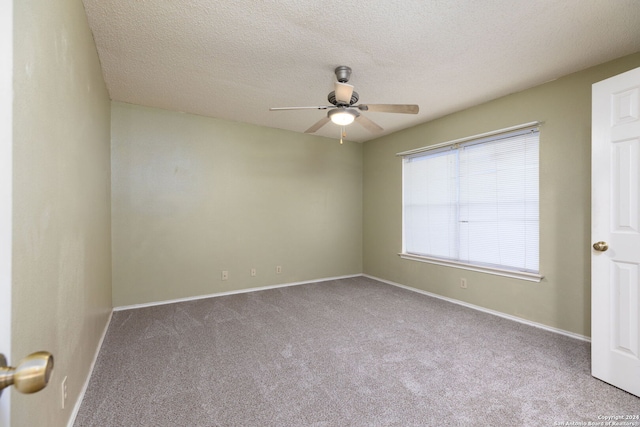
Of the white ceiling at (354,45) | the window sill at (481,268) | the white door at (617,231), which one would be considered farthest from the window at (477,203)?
the white door at (617,231)

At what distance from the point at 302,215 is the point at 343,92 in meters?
2.70

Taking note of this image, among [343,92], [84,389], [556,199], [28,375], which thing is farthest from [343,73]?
[84,389]

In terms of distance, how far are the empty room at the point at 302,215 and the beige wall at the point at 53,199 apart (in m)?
0.02

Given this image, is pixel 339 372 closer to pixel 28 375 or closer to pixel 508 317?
pixel 28 375

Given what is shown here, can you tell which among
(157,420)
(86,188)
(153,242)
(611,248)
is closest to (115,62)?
(86,188)

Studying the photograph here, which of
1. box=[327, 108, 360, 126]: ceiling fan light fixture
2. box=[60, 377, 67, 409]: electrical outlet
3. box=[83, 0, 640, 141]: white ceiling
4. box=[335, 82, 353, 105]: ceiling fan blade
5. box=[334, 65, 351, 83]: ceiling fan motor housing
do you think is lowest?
box=[60, 377, 67, 409]: electrical outlet

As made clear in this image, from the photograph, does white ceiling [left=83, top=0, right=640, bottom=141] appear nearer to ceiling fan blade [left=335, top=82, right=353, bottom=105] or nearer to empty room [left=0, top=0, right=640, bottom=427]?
empty room [left=0, top=0, right=640, bottom=427]

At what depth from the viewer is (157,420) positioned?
1.61 meters

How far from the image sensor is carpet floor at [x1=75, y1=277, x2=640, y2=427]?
5.44ft

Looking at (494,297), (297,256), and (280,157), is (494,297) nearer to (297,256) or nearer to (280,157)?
(297,256)

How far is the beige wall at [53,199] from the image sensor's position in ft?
3.06

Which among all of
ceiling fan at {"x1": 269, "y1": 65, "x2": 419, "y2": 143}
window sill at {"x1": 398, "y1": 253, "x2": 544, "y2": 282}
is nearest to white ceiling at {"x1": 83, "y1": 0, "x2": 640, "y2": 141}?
ceiling fan at {"x1": 269, "y1": 65, "x2": 419, "y2": 143}

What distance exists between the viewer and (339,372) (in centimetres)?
209

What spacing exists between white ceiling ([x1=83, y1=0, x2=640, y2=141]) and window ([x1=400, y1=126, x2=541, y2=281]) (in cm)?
68
